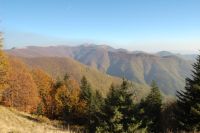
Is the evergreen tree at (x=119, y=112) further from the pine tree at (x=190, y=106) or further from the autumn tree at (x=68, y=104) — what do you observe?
the autumn tree at (x=68, y=104)

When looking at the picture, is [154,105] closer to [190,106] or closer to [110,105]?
[190,106]

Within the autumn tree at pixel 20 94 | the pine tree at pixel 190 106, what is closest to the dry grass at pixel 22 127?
the pine tree at pixel 190 106

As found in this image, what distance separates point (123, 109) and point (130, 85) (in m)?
3.16

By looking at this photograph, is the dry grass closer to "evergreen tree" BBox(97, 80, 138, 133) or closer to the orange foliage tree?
"evergreen tree" BBox(97, 80, 138, 133)

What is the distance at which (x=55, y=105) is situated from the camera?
7906 centimetres

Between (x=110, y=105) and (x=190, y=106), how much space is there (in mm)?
10602

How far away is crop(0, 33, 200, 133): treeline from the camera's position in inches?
1245

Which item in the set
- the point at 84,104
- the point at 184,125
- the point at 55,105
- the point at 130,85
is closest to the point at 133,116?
the point at 130,85

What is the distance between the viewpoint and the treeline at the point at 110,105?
31.6 meters

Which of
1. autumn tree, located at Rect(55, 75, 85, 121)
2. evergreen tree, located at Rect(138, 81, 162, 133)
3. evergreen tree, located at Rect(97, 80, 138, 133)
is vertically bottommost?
autumn tree, located at Rect(55, 75, 85, 121)

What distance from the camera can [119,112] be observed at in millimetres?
31188

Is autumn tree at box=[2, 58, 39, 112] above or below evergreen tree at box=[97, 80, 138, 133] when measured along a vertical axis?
below

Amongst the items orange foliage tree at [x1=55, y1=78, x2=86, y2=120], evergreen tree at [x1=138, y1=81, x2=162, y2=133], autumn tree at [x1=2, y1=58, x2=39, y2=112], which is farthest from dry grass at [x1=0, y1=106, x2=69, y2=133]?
orange foliage tree at [x1=55, y1=78, x2=86, y2=120]

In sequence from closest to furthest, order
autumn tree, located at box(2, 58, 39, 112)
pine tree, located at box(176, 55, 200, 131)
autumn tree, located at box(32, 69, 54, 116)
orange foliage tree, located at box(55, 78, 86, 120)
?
pine tree, located at box(176, 55, 200, 131) < autumn tree, located at box(2, 58, 39, 112) < orange foliage tree, located at box(55, 78, 86, 120) < autumn tree, located at box(32, 69, 54, 116)
